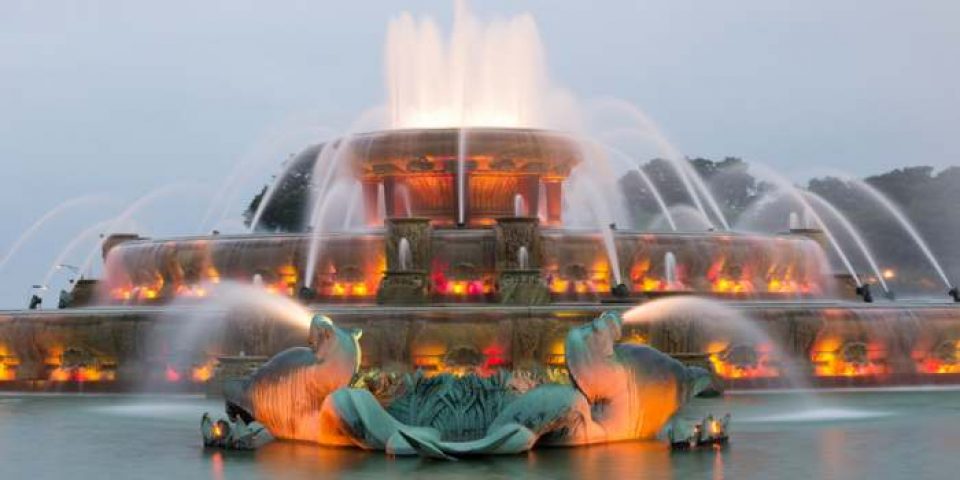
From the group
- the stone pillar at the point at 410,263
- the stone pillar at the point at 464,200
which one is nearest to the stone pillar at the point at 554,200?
the stone pillar at the point at 464,200

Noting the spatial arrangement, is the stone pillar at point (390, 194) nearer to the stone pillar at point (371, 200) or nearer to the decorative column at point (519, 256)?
the stone pillar at point (371, 200)

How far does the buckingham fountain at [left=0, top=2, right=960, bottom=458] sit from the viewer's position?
1664cm

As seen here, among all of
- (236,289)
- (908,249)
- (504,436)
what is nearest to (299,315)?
(236,289)

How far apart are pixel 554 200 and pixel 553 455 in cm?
2321

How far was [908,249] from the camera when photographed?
8200 centimetres

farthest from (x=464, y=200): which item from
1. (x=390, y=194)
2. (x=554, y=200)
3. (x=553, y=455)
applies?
(x=553, y=455)

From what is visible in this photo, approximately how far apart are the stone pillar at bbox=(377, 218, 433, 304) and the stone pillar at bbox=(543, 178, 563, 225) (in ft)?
24.9

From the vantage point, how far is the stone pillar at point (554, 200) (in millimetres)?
38344

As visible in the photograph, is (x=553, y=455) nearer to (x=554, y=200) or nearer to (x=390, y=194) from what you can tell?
(x=390, y=194)

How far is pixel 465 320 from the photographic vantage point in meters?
26.3

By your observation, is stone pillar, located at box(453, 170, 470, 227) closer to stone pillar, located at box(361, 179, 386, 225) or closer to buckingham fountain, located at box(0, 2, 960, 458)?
buckingham fountain, located at box(0, 2, 960, 458)

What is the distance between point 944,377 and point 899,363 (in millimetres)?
1091

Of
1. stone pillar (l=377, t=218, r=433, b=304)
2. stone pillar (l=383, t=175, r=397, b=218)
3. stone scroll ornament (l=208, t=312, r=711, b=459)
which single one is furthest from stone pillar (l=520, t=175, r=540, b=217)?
stone scroll ornament (l=208, t=312, r=711, b=459)

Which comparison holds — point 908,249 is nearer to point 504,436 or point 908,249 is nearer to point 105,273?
point 105,273
